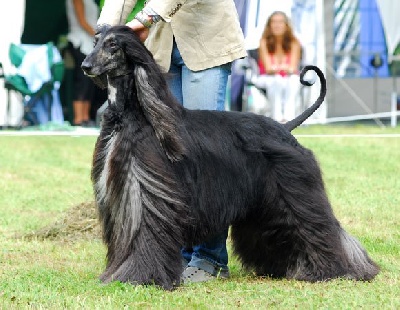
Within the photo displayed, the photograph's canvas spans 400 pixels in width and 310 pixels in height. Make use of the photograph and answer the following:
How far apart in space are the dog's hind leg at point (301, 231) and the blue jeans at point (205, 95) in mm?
182

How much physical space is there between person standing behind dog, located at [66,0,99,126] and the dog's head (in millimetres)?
9474

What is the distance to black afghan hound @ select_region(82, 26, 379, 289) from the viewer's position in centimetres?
407

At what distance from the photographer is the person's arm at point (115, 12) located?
449 cm

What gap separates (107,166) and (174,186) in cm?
29

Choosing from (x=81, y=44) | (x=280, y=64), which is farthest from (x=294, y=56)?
(x=81, y=44)

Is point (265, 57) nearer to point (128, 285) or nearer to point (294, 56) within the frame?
point (294, 56)

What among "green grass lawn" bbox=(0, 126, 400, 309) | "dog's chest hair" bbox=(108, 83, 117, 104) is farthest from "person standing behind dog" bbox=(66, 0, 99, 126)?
"dog's chest hair" bbox=(108, 83, 117, 104)

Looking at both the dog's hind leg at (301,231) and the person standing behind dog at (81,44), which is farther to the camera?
the person standing behind dog at (81,44)

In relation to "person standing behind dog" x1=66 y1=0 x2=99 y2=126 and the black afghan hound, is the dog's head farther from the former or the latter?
"person standing behind dog" x1=66 y1=0 x2=99 y2=126

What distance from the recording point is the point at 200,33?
4.60 metres

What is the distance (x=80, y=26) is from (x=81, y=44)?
28cm

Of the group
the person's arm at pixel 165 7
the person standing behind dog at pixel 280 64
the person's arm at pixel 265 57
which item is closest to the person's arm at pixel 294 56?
the person standing behind dog at pixel 280 64

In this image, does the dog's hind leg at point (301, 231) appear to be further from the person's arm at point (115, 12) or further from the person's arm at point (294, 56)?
the person's arm at point (294, 56)

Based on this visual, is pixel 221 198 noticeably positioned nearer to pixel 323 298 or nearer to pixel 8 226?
pixel 323 298
